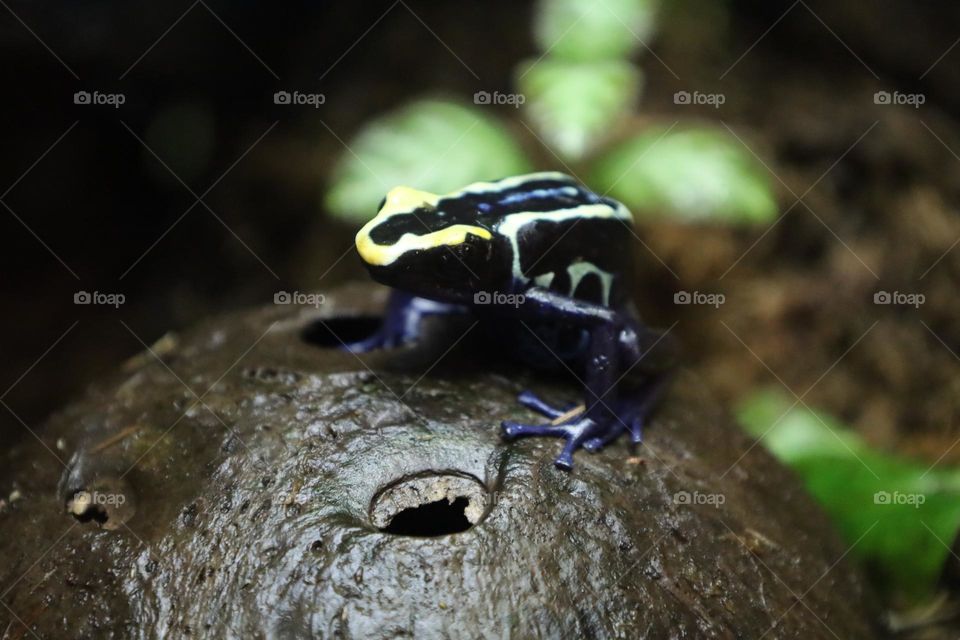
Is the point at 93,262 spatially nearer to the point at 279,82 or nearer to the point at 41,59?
the point at 41,59

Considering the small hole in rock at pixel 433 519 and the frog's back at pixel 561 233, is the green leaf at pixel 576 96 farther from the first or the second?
the small hole in rock at pixel 433 519

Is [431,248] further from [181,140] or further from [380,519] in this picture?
[181,140]

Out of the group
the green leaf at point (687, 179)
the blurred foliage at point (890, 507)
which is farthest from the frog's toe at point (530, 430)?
the green leaf at point (687, 179)

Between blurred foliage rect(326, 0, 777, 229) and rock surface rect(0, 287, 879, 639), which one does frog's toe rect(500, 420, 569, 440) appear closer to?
rock surface rect(0, 287, 879, 639)

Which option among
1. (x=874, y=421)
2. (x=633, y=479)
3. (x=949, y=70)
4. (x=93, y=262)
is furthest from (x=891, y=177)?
(x=93, y=262)

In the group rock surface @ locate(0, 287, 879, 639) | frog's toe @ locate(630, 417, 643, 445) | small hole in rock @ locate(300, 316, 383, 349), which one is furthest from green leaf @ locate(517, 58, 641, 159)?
frog's toe @ locate(630, 417, 643, 445)
